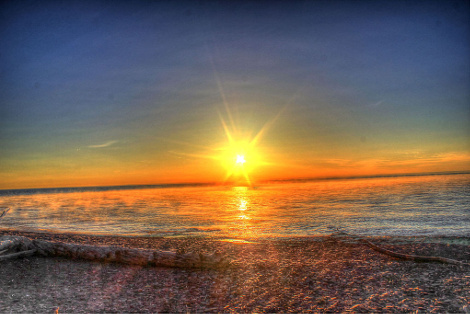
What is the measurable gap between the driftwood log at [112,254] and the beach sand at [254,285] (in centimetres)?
26

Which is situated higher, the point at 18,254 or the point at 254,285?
the point at 18,254

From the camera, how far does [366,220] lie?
21.6m

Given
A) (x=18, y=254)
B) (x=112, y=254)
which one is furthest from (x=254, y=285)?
(x=18, y=254)

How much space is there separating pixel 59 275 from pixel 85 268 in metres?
0.80

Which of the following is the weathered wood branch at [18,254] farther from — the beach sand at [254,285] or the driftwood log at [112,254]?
the beach sand at [254,285]

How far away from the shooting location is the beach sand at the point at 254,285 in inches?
263

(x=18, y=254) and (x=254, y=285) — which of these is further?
(x=18, y=254)

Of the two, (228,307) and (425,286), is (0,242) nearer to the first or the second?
(228,307)

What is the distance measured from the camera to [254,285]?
8008mm

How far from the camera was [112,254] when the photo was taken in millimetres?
10023

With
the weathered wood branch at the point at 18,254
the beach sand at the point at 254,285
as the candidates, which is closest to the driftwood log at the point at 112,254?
the weathered wood branch at the point at 18,254

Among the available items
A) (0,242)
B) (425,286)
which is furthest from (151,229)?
(425,286)

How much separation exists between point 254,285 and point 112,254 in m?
4.91

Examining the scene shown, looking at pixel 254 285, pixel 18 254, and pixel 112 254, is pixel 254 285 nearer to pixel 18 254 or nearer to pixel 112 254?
pixel 112 254
